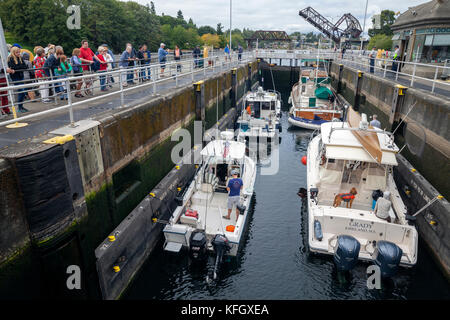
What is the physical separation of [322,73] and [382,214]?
29447mm

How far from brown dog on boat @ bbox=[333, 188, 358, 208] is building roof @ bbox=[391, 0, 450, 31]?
1506cm

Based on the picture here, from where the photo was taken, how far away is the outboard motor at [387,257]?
24.5 feet

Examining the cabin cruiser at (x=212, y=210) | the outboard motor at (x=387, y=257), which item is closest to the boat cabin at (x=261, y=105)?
the cabin cruiser at (x=212, y=210)

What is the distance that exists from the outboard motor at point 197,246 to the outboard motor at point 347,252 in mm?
3490

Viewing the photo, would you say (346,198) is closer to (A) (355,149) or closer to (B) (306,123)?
(A) (355,149)

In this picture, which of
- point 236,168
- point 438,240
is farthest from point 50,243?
point 438,240

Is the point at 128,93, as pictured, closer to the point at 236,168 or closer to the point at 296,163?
the point at 236,168

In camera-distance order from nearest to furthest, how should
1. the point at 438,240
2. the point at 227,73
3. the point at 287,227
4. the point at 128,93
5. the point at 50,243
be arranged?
the point at 50,243
the point at 438,240
the point at 287,227
the point at 128,93
the point at 227,73

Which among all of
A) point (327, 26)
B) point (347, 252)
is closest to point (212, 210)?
point (347, 252)

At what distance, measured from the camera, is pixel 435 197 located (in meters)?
8.69

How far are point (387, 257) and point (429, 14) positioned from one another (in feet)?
58.5

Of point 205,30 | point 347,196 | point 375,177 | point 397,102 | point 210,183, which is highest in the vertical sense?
point 205,30

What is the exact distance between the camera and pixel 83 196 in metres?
6.30

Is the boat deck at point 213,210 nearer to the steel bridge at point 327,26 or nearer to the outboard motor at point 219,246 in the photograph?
the outboard motor at point 219,246
